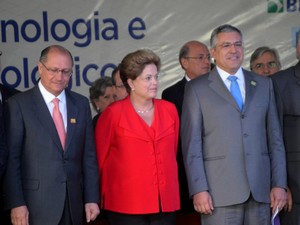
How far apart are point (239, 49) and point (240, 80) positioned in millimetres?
195

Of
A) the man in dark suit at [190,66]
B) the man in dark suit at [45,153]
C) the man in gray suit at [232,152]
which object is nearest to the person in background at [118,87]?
the man in dark suit at [190,66]

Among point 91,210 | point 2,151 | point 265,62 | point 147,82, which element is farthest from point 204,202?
point 265,62

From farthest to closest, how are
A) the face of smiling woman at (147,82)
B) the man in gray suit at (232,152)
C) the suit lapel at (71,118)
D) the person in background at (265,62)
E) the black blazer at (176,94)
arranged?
the person in background at (265,62), the black blazer at (176,94), the face of smiling woman at (147,82), the man in gray suit at (232,152), the suit lapel at (71,118)

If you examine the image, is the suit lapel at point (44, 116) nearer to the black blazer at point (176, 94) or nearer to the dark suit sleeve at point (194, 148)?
the dark suit sleeve at point (194, 148)

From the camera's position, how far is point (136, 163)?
4.39 meters

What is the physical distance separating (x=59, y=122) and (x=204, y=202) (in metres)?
0.98

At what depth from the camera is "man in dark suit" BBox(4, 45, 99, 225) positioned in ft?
13.5

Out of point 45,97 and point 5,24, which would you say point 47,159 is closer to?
point 45,97

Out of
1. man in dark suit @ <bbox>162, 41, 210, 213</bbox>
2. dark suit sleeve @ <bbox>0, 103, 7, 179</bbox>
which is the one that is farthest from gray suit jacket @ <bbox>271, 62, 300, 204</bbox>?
dark suit sleeve @ <bbox>0, 103, 7, 179</bbox>

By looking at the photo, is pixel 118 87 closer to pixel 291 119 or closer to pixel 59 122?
pixel 59 122

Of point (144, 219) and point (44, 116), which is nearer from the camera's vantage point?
point (44, 116)

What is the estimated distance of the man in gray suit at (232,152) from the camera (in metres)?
4.36

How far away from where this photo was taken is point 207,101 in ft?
14.6

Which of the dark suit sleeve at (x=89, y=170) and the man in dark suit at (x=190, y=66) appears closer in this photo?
the dark suit sleeve at (x=89, y=170)
